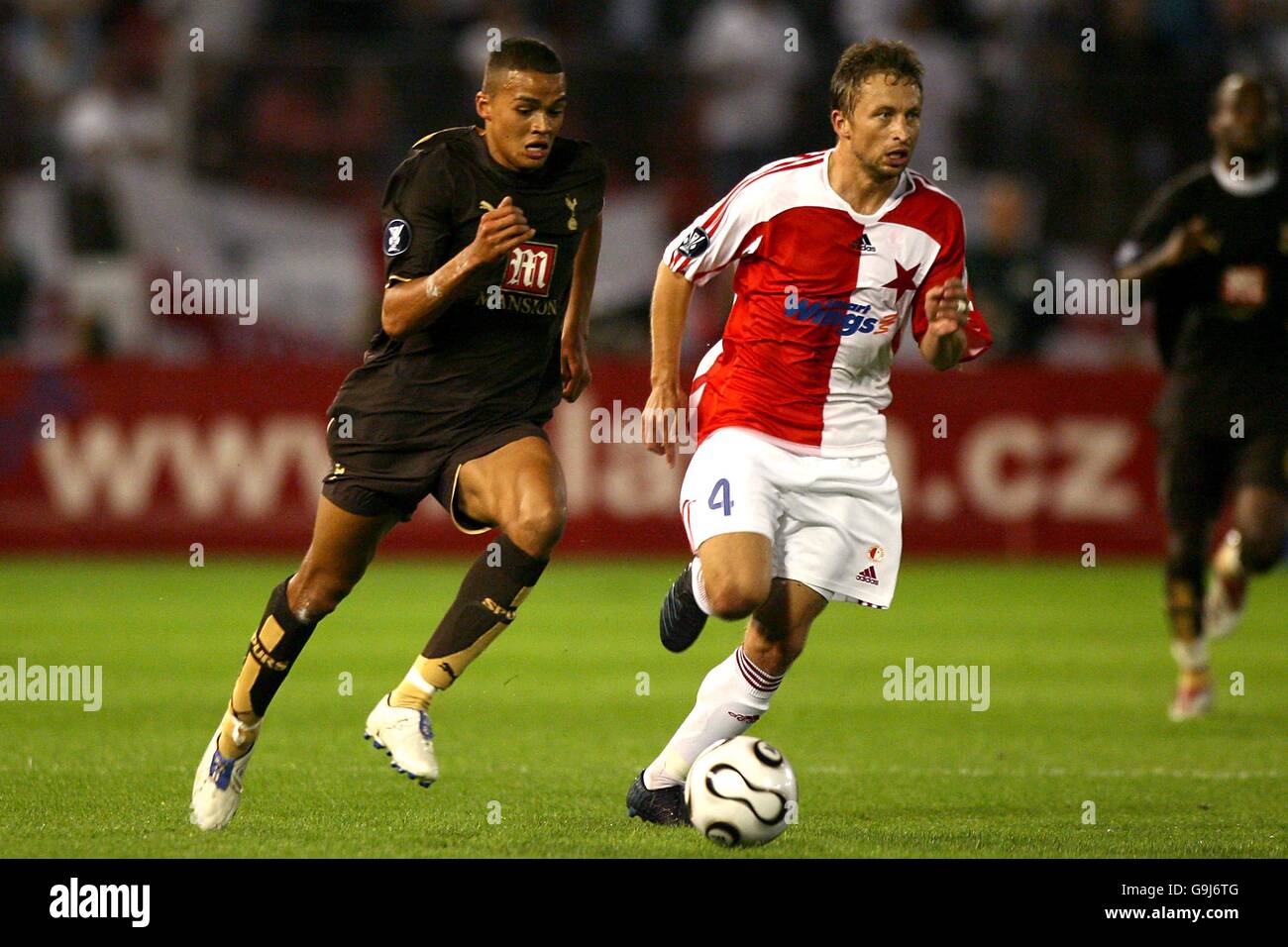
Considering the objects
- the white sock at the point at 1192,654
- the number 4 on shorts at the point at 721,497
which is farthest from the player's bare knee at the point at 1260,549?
the number 4 on shorts at the point at 721,497

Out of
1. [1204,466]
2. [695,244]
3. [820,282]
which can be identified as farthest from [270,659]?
[1204,466]

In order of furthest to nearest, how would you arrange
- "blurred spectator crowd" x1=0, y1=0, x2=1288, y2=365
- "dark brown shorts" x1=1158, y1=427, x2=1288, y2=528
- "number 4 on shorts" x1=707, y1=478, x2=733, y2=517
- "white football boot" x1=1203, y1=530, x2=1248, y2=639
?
1. "blurred spectator crowd" x1=0, y1=0, x2=1288, y2=365
2. "white football boot" x1=1203, y1=530, x2=1248, y2=639
3. "dark brown shorts" x1=1158, y1=427, x2=1288, y2=528
4. "number 4 on shorts" x1=707, y1=478, x2=733, y2=517

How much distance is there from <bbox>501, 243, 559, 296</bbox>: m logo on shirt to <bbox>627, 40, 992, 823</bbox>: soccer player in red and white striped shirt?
353 millimetres

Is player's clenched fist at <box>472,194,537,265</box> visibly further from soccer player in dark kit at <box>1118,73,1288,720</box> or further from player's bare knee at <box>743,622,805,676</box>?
soccer player in dark kit at <box>1118,73,1288,720</box>

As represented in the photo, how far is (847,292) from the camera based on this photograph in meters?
5.97

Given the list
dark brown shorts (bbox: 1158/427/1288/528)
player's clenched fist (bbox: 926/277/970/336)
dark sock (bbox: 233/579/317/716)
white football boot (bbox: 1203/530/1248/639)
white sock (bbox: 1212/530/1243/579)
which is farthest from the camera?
white football boot (bbox: 1203/530/1248/639)

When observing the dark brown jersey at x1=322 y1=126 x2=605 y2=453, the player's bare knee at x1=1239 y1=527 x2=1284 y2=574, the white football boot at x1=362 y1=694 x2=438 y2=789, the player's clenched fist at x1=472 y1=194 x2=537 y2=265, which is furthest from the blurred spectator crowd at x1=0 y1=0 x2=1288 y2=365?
the white football boot at x1=362 y1=694 x2=438 y2=789

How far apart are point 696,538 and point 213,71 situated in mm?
9802

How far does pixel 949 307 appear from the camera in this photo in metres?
5.58

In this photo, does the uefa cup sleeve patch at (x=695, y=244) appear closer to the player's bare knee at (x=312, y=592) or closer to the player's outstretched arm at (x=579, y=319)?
the player's outstretched arm at (x=579, y=319)

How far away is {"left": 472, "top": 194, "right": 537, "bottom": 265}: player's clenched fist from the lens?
5535mm

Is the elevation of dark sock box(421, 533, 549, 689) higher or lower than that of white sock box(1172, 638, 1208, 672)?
higher
